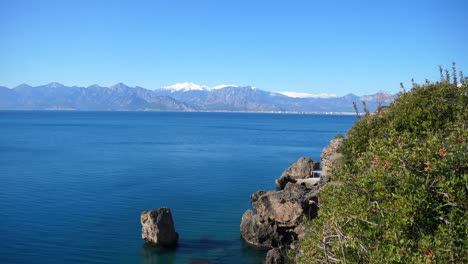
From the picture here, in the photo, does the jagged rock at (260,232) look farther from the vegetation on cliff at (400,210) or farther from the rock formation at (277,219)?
the vegetation on cliff at (400,210)

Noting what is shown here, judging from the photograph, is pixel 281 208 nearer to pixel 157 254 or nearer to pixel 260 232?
pixel 260 232

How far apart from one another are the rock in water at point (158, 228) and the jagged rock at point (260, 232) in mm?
5919

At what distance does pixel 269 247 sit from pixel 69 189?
29.5 m

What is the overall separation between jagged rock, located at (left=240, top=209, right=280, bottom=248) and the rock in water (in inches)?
233

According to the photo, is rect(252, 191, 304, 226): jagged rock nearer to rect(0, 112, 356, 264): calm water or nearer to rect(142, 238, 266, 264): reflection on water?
rect(142, 238, 266, 264): reflection on water

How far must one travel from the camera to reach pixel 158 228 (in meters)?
30.1

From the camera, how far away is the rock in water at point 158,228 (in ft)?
98.8

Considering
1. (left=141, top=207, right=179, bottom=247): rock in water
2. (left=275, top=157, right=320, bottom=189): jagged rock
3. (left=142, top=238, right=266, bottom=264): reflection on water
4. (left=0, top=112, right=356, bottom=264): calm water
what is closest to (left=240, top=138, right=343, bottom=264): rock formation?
(left=142, top=238, right=266, bottom=264): reflection on water

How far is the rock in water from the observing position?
30.1 meters

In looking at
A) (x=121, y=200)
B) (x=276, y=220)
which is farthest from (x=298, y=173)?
(x=121, y=200)

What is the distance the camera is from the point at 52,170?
61.0m

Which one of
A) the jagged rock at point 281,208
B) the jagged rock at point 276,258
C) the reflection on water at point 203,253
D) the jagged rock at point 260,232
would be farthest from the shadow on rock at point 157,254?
the jagged rock at point 281,208

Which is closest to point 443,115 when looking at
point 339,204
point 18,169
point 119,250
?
point 339,204

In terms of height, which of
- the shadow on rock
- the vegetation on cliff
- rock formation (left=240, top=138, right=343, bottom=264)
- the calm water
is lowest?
the shadow on rock
